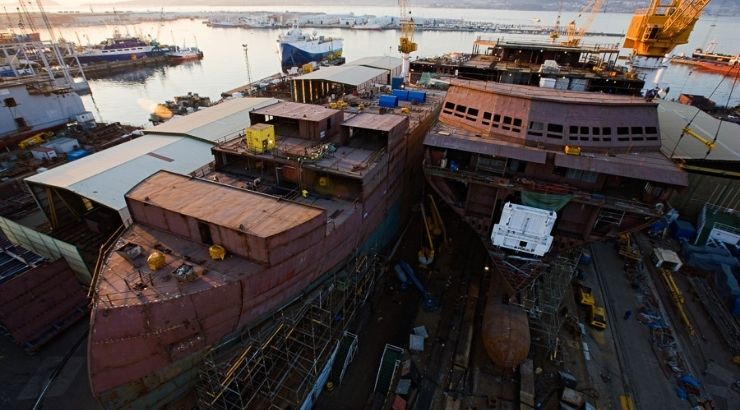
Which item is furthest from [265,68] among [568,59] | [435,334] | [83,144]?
[435,334]

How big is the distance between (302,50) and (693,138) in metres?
83.6

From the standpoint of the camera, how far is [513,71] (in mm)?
38438

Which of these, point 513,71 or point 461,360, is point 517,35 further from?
point 461,360

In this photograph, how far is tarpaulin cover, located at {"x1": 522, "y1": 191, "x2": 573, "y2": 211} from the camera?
20.1 m

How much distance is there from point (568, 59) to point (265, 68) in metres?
84.2

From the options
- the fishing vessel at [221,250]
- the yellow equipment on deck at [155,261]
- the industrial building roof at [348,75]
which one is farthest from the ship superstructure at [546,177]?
the industrial building roof at [348,75]

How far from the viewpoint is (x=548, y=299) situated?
2156 cm

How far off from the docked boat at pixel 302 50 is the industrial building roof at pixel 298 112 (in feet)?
240

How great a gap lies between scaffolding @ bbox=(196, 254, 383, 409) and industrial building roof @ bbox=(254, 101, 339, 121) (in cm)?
1102

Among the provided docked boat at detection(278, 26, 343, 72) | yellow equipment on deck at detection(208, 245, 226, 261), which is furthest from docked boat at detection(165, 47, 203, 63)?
yellow equipment on deck at detection(208, 245, 226, 261)

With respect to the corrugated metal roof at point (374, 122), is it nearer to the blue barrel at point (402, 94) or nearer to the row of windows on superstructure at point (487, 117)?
the row of windows on superstructure at point (487, 117)

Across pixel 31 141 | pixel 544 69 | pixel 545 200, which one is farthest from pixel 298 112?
pixel 31 141

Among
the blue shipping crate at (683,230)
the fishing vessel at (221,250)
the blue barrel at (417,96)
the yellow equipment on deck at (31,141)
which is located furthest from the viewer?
the yellow equipment on deck at (31,141)

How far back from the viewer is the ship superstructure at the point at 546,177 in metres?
20.2
